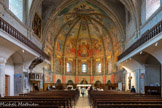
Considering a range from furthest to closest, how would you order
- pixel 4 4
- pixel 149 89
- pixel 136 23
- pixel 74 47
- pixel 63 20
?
pixel 74 47 → pixel 63 20 → pixel 136 23 → pixel 149 89 → pixel 4 4

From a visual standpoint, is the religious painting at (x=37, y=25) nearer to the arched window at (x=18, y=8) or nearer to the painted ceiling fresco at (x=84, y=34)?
the arched window at (x=18, y=8)

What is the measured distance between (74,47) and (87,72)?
5.79 meters

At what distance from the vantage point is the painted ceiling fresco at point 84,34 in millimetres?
31658

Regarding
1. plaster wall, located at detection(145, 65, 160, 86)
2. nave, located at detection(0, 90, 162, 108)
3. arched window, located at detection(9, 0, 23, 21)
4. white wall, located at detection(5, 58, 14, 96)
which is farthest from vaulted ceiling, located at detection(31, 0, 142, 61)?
nave, located at detection(0, 90, 162, 108)

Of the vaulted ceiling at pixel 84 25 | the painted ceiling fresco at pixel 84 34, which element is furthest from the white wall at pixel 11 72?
the painted ceiling fresco at pixel 84 34

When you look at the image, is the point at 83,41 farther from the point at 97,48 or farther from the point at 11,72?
the point at 11,72

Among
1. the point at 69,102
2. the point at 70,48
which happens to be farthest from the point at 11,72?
the point at 70,48

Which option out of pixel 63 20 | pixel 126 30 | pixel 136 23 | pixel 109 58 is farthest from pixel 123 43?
pixel 63 20

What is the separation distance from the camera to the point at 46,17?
28.2 metres

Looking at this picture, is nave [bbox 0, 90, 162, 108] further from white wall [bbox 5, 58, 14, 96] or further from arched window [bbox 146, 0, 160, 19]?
arched window [bbox 146, 0, 160, 19]

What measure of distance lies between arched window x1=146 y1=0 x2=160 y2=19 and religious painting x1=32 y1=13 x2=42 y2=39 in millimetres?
13341

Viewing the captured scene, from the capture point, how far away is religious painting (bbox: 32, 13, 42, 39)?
80.5 feet

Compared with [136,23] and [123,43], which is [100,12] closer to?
[123,43]

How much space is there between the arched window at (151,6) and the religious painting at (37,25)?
13.3m
